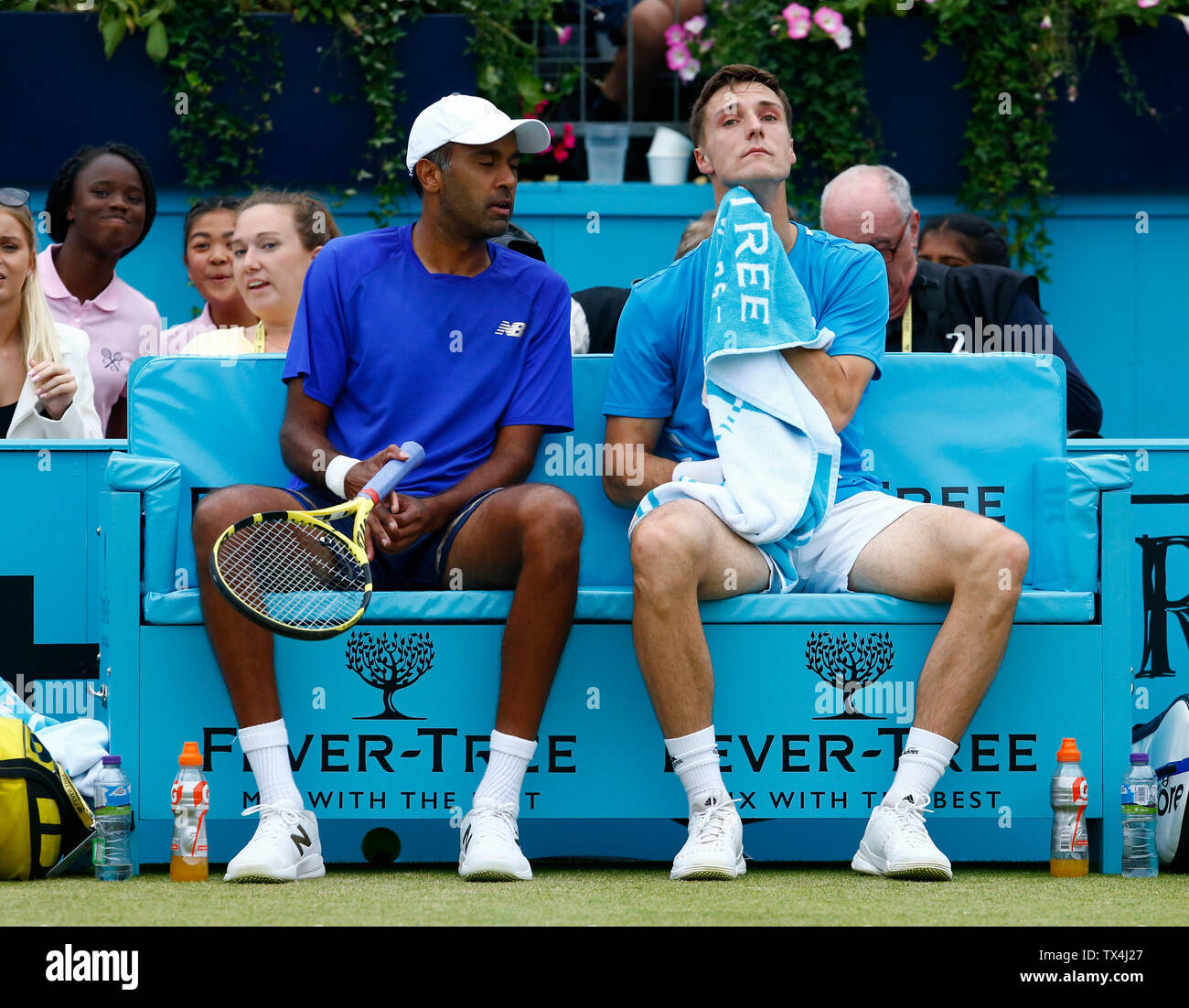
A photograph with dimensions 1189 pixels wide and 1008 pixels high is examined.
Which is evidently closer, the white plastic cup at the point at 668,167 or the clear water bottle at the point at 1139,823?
the clear water bottle at the point at 1139,823

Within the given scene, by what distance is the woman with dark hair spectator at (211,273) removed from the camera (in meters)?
5.46

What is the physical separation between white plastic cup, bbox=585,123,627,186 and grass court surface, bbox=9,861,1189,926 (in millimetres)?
4038

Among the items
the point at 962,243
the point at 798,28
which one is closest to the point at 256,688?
the point at 962,243

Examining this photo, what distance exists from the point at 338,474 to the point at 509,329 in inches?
19.9

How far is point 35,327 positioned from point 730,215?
216cm

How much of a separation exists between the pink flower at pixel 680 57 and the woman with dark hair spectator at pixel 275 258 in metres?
2.58

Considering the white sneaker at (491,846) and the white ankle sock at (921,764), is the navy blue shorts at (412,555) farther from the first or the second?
the white ankle sock at (921,764)

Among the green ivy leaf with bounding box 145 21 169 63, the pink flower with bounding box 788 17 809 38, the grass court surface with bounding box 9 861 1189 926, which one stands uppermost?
the pink flower with bounding box 788 17 809 38

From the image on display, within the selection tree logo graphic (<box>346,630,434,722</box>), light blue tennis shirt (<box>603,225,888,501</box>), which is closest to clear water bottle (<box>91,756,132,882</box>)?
tree logo graphic (<box>346,630,434,722</box>)

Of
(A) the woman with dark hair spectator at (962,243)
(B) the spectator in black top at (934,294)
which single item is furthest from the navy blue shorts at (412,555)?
(A) the woman with dark hair spectator at (962,243)

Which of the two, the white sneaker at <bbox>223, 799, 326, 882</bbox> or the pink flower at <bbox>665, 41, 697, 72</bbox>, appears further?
the pink flower at <bbox>665, 41, 697, 72</bbox>

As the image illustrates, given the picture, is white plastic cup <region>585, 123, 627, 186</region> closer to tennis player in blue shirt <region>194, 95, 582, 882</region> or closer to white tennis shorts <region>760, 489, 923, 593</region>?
tennis player in blue shirt <region>194, 95, 582, 882</region>

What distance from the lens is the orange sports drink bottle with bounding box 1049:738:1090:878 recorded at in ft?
11.6

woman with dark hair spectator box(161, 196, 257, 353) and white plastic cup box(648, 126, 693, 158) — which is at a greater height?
white plastic cup box(648, 126, 693, 158)
